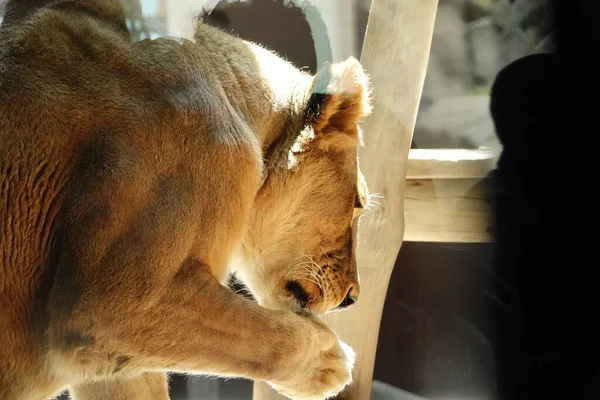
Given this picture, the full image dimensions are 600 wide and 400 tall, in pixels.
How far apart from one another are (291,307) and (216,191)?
0.50 meters

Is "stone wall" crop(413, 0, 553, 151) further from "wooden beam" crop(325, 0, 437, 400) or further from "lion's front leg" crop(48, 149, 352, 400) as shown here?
"lion's front leg" crop(48, 149, 352, 400)

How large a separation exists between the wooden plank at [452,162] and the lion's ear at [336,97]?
0.76 m

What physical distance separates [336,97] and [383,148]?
0.61m

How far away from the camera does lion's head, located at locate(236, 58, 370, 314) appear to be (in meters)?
1.77

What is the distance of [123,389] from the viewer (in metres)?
1.86

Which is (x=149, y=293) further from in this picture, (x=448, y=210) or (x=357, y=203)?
(x=448, y=210)

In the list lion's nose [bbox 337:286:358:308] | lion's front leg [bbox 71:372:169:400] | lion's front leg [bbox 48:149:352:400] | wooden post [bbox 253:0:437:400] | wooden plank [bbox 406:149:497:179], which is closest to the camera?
lion's front leg [bbox 48:149:352:400]

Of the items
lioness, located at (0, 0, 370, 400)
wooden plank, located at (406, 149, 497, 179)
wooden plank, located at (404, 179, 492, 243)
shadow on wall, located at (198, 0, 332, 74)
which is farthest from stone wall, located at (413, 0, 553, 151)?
lioness, located at (0, 0, 370, 400)

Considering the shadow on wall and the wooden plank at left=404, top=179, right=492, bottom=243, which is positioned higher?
the shadow on wall

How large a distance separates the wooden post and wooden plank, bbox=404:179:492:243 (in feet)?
0.70

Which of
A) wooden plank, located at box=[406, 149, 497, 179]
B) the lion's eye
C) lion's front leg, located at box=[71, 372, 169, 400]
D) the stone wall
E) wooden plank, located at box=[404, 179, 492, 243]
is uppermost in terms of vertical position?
the stone wall

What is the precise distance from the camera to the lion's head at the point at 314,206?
5.82 ft

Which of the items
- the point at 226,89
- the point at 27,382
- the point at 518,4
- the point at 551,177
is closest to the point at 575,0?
the point at 518,4

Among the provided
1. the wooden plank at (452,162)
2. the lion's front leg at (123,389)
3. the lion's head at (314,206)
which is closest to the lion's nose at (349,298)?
the lion's head at (314,206)
